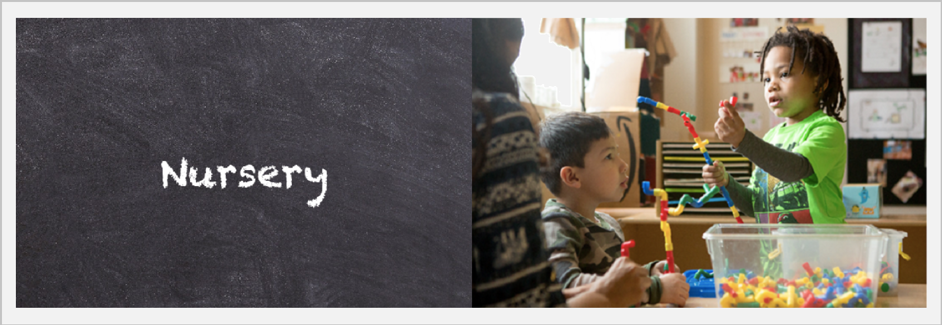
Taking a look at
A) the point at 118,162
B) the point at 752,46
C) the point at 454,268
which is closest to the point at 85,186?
the point at 118,162

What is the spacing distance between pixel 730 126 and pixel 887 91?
2171 millimetres

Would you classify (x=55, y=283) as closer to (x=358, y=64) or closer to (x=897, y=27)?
(x=358, y=64)

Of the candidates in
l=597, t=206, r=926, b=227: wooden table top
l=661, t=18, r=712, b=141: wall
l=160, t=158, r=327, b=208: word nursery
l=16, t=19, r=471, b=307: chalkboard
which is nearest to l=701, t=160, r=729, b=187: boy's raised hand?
l=597, t=206, r=926, b=227: wooden table top

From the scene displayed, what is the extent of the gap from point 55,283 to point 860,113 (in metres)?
2.98

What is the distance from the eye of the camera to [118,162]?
1.42 meters

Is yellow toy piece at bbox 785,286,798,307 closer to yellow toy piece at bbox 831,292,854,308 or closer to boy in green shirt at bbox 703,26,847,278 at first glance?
yellow toy piece at bbox 831,292,854,308

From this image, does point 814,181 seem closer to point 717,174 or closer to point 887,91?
point 717,174

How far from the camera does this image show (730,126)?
1.26 m

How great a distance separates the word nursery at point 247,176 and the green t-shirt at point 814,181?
871 millimetres

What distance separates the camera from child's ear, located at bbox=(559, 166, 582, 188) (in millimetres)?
1327

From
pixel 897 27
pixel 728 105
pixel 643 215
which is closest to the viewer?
pixel 728 105

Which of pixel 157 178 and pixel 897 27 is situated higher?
pixel 897 27

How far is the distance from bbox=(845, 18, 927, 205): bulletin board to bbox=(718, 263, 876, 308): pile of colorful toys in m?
2.04

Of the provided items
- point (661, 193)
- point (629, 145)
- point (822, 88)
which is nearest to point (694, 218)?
point (629, 145)
